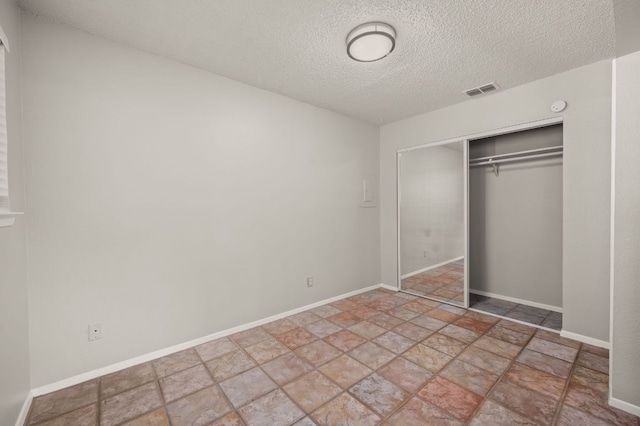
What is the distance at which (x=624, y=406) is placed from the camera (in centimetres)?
167

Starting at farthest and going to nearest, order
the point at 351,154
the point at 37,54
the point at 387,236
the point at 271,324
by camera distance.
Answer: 1. the point at 387,236
2. the point at 351,154
3. the point at 271,324
4. the point at 37,54

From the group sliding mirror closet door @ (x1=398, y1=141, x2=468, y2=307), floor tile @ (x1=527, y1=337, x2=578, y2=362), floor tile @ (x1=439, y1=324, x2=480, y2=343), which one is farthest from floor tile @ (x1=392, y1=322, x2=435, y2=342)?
sliding mirror closet door @ (x1=398, y1=141, x2=468, y2=307)

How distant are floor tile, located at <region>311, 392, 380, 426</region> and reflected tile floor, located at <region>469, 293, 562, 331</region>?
237 centimetres

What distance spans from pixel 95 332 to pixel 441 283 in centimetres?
415

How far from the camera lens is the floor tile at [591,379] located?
74.6 inches

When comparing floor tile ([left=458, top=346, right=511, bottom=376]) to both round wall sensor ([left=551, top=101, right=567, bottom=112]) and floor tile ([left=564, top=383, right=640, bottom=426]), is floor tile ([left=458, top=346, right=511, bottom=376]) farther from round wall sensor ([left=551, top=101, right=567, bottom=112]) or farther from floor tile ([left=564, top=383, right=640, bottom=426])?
round wall sensor ([left=551, top=101, right=567, bottom=112])

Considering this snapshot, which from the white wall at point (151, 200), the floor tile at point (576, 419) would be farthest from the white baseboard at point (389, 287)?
the floor tile at point (576, 419)

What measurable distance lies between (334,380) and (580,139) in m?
3.10

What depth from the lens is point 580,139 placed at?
256cm

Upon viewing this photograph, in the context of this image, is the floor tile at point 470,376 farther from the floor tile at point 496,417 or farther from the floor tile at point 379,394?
the floor tile at point 379,394

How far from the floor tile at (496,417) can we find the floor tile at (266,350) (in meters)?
1.49

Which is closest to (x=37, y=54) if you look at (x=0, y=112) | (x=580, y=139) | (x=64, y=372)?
(x=0, y=112)

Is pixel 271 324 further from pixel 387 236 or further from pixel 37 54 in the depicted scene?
pixel 37 54

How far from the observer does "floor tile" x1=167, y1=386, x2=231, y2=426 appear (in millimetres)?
1642
